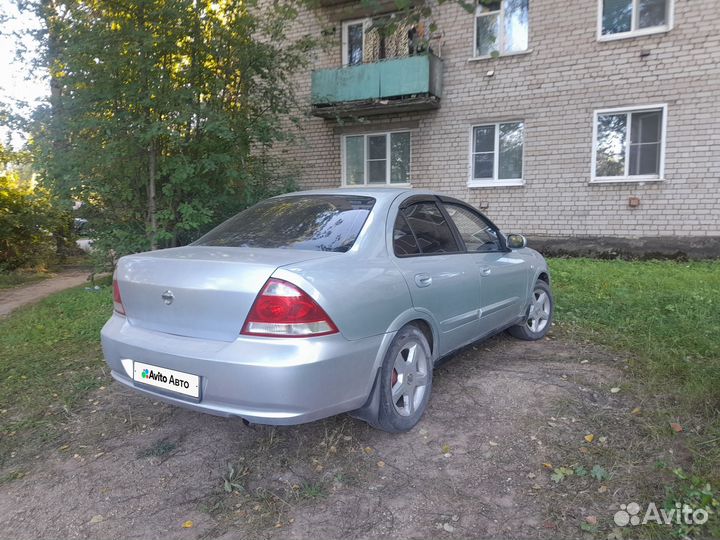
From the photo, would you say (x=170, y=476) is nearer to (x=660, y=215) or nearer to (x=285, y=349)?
(x=285, y=349)

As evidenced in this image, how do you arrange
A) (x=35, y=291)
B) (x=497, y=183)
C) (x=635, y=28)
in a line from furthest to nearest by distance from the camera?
(x=497, y=183)
(x=635, y=28)
(x=35, y=291)

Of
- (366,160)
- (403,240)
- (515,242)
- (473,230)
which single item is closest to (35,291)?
(366,160)

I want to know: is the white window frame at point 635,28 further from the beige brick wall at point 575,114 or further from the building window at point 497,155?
the building window at point 497,155

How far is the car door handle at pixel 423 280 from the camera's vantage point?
3082 mm

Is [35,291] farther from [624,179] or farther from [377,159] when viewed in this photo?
[624,179]

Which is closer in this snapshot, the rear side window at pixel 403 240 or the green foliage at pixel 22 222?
the rear side window at pixel 403 240

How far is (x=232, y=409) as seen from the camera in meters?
2.42

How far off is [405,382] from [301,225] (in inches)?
44.2

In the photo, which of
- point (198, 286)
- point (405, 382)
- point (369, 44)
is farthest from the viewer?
point (369, 44)

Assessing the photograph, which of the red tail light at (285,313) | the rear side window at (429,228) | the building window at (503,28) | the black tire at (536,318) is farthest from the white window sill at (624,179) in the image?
the red tail light at (285,313)

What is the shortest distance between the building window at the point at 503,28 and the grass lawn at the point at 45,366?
31.6 ft

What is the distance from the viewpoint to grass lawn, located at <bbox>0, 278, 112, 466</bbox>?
336cm

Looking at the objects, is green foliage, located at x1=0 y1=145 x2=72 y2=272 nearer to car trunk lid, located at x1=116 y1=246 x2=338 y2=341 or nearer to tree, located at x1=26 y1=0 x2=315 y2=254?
tree, located at x1=26 y1=0 x2=315 y2=254

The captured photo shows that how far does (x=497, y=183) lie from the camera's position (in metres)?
11.8
